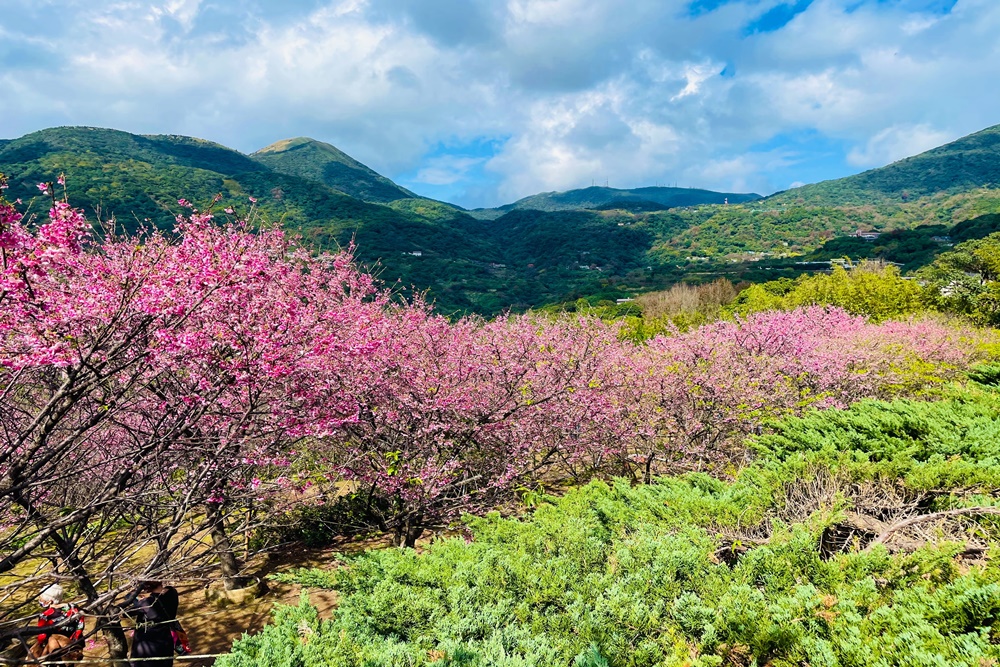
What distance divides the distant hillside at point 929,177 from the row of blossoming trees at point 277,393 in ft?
708

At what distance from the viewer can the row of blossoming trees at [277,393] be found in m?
3.67

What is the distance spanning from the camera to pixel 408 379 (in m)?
7.88

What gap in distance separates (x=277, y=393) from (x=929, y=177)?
25483 centimetres

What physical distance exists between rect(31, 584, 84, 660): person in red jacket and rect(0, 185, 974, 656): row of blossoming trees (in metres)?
0.22

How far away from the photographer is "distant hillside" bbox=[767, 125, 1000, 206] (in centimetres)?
16777

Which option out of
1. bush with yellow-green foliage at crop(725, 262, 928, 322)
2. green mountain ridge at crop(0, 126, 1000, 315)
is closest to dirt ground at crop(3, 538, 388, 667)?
bush with yellow-green foliage at crop(725, 262, 928, 322)

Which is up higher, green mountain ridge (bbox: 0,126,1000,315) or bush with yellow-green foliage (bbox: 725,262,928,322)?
green mountain ridge (bbox: 0,126,1000,315)

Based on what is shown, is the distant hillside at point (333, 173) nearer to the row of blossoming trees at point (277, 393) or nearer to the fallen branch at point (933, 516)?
the row of blossoming trees at point (277, 393)

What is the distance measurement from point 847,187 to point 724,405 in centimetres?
24179

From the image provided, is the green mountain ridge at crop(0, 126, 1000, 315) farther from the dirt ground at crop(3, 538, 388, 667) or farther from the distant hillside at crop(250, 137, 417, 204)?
the dirt ground at crop(3, 538, 388, 667)

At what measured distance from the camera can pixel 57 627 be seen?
3.44 m

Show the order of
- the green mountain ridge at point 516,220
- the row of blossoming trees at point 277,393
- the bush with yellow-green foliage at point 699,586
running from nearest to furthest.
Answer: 1. the bush with yellow-green foliage at point 699,586
2. the row of blossoming trees at point 277,393
3. the green mountain ridge at point 516,220

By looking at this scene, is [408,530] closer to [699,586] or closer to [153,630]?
[153,630]

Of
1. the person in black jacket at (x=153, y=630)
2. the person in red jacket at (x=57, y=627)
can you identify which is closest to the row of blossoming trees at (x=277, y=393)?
the person in red jacket at (x=57, y=627)
